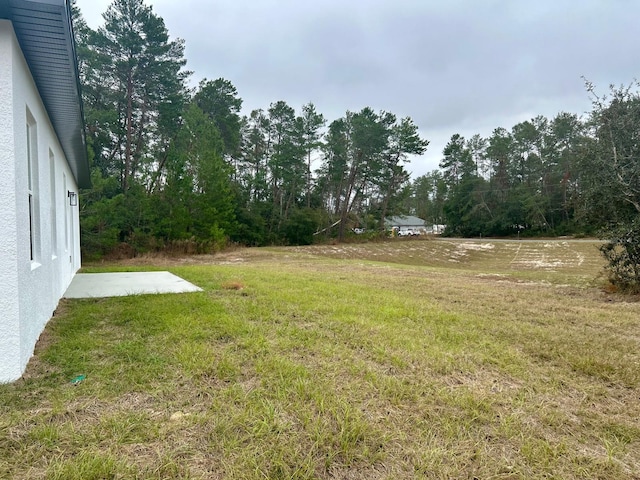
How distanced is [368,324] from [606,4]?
11.8m

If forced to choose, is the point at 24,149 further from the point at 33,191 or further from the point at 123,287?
the point at 123,287

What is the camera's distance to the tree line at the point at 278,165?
8188 millimetres

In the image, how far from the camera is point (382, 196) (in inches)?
1501

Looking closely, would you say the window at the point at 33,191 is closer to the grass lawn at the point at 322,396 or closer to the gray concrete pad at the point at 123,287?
the grass lawn at the point at 322,396

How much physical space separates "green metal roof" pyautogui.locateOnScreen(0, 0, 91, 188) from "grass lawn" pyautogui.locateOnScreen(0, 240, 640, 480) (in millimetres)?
2689

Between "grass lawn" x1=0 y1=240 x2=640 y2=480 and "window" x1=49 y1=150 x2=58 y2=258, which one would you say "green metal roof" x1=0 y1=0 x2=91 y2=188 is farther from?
"grass lawn" x1=0 y1=240 x2=640 y2=480

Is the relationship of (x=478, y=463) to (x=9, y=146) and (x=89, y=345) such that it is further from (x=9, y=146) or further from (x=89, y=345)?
(x=9, y=146)

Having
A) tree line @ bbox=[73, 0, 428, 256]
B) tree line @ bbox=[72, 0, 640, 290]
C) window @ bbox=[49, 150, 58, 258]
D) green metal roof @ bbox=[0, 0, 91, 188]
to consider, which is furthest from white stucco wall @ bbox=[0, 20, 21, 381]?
tree line @ bbox=[73, 0, 428, 256]

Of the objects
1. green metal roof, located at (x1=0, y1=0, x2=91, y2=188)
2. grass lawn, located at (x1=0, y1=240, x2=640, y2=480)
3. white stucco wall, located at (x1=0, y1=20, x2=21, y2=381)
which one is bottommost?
grass lawn, located at (x1=0, y1=240, x2=640, y2=480)

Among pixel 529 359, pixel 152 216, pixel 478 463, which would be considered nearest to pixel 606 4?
pixel 529 359

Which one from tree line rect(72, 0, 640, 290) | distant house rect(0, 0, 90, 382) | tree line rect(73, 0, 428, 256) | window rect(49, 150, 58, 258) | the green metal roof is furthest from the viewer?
tree line rect(73, 0, 428, 256)

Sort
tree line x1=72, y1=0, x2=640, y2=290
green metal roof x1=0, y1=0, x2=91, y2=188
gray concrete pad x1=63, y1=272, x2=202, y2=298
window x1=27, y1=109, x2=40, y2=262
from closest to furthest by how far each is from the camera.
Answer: green metal roof x1=0, y1=0, x2=91, y2=188 < window x1=27, y1=109, x2=40, y2=262 < gray concrete pad x1=63, y1=272, x2=202, y2=298 < tree line x1=72, y1=0, x2=640, y2=290

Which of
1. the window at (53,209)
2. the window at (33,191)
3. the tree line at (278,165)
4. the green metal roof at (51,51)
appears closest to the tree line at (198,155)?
the tree line at (278,165)

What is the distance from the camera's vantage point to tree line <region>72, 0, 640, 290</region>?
8.19 m
